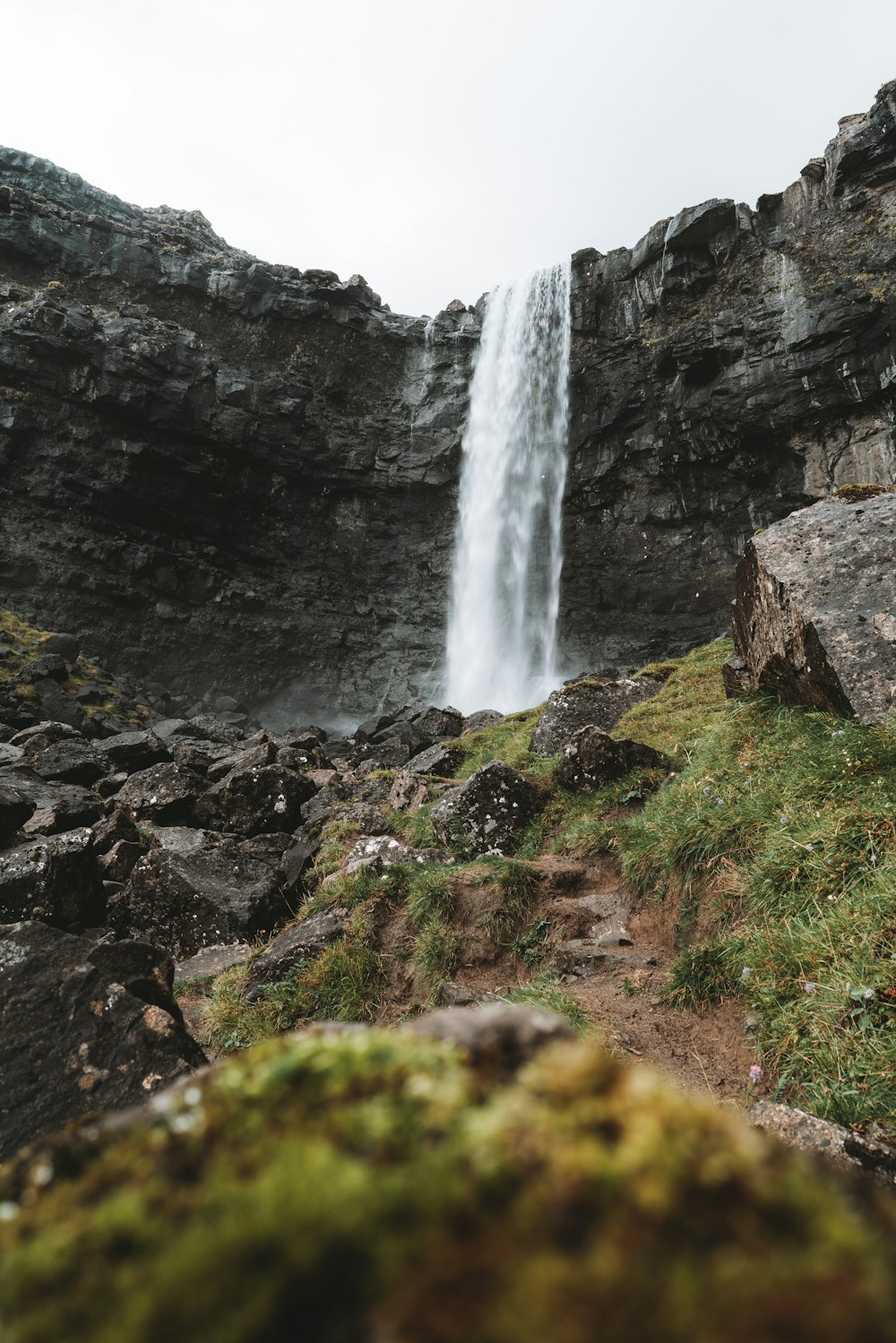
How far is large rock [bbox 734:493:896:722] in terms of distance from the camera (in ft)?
18.5

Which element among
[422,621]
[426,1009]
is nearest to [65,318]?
[422,621]

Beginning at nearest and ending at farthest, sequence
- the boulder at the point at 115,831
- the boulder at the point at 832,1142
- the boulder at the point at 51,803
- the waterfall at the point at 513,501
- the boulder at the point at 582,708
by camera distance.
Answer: the boulder at the point at 832,1142, the boulder at the point at 51,803, the boulder at the point at 115,831, the boulder at the point at 582,708, the waterfall at the point at 513,501

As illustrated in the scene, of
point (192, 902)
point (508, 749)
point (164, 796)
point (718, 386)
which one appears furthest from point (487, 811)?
point (718, 386)

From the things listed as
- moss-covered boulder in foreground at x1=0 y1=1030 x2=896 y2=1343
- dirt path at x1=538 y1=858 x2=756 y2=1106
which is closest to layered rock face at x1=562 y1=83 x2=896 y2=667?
dirt path at x1=538 y1=858 x2=756 y2=1106

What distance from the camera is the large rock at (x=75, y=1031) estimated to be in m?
3.05

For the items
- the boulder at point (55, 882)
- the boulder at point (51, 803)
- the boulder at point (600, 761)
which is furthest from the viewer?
the boulder at point (51, 803)

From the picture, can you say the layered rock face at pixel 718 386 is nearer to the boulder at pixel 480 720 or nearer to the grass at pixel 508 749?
the boulder at pixel 480 720

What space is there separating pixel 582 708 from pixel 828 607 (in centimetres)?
679

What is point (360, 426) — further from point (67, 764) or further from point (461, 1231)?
point (461, 1231)

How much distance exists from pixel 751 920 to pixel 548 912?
84.8 inches

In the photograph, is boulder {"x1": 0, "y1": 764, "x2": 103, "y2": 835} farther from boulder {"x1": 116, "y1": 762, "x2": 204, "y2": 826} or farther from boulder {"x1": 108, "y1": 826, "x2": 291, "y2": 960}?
boulder {"x1": 108, "y1": 826, "x2": 291, "y2": 960}

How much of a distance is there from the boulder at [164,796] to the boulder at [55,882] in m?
3.85

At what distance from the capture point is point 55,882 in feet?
24.2

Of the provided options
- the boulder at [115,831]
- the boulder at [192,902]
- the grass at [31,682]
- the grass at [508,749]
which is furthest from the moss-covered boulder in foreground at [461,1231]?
the grass at [31,682]
